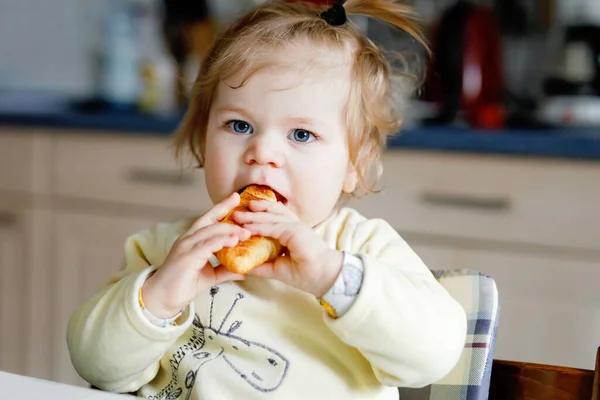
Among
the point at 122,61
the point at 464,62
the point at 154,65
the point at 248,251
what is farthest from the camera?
the point at 122,61

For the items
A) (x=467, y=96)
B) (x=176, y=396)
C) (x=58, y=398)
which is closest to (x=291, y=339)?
(x=176, y=396)

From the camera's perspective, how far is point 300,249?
2.69 feet

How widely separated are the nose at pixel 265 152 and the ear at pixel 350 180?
0.13 metres

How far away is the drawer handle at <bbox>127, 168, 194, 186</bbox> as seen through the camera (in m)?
2.07

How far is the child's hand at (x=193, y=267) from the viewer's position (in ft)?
2.69

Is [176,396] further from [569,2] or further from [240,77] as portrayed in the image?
[569,2]

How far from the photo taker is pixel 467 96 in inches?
84.3

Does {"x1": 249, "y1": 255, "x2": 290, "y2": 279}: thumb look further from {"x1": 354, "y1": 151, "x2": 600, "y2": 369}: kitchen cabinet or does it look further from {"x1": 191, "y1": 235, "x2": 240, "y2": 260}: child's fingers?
{"x1": 354, "y1": 151, "x2": 600, "y2": 369}: kitchen cabinet

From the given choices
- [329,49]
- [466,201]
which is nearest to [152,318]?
[329,49]

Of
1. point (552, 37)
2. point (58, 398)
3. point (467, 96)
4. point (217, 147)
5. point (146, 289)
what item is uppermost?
point (552, 37)

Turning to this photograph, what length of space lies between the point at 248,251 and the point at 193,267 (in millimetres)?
65

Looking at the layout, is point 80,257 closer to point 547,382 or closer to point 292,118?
point 292,118

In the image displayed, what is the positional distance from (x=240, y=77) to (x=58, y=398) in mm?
401

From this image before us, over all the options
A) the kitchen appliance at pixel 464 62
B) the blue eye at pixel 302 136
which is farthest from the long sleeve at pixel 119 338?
the kitchen appliance at pixel 464 62
